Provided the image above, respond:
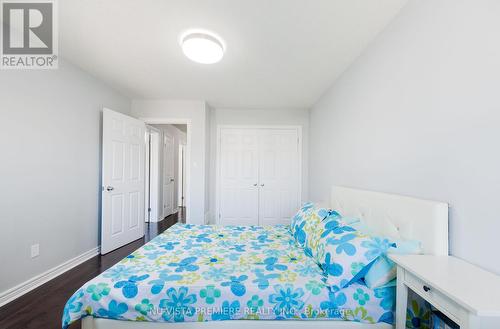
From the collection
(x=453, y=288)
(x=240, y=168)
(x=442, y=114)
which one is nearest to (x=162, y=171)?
(x=240, y=168)

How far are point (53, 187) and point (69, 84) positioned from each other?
1201 mm

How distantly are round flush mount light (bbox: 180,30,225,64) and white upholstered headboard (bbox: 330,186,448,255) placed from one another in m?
1.91

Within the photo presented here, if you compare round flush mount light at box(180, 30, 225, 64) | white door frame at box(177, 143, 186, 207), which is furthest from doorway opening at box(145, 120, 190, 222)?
round flush mount light at box(180, 30, 225, 64)

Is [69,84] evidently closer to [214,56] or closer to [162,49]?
[162,49]

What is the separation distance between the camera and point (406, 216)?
4.50 ft

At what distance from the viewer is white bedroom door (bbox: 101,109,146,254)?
2.89m

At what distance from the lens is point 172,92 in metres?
3.36

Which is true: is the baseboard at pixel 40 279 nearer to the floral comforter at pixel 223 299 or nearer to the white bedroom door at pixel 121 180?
the white bedroom door at pixel 121 180

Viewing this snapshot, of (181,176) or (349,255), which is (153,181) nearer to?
(181,176)

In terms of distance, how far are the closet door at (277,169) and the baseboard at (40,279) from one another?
2814mm

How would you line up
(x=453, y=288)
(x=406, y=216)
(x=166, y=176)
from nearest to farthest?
(x=453, y=288)
(x=406, y=216)
(x=166, y=176)

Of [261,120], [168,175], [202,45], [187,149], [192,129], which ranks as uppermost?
[202,45]

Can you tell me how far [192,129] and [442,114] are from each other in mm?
3283

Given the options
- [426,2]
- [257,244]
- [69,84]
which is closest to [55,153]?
[69,84]
